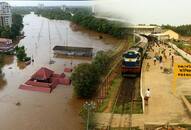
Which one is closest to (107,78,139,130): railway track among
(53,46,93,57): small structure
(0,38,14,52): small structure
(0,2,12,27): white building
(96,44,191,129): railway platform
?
(96,44,191,129): railway platform

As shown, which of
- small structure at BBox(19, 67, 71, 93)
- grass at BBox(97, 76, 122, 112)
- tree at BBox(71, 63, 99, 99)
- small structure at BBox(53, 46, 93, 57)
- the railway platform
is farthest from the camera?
small structure at BBox(53, 46, 93, 57)

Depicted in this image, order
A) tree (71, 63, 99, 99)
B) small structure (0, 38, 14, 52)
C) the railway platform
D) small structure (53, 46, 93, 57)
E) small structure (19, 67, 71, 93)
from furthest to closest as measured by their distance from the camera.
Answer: small structure (0, 38, 14, 52), small structure (53, 46, 93, 57), small structure (19, 67, 71, 93), tree (71, 63, 99, 99), the railway platform

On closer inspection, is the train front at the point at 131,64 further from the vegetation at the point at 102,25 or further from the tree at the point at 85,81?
the vegetation at the point at 102,25

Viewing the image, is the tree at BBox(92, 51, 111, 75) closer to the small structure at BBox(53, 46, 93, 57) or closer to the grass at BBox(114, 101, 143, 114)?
the grass at BBox(114, 101, 143, 114)

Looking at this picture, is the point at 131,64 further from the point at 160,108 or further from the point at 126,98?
the point at 160,108

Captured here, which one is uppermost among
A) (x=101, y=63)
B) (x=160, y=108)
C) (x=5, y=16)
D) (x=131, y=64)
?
(x=5, y=16)

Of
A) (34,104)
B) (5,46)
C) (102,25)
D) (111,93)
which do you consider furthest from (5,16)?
(111,93)
